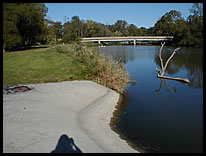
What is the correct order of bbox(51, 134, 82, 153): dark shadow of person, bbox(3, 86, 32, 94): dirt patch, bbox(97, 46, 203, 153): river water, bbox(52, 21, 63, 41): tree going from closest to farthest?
bbox(51, 134, 82, 153): dark shadow of person → bbox(97, 46, 203, 153): river water → bbox(3, 86, 32, 94): dirt patch → bbox(52, 21, 63, 41): tree

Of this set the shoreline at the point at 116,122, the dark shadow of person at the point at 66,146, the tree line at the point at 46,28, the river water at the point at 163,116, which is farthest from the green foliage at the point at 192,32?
the dark shadow of person at the point at 66,146

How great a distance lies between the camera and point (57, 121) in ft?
25.1

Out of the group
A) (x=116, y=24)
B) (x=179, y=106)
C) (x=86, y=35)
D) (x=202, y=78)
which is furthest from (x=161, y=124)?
(x=116, y=24)

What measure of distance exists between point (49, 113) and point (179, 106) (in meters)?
8.10

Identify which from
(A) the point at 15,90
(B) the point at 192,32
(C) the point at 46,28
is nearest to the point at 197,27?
(B) the point at 192,32

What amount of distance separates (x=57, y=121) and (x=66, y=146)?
191 centimetres

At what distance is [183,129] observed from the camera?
904 centimetres

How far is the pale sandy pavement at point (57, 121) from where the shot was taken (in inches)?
232

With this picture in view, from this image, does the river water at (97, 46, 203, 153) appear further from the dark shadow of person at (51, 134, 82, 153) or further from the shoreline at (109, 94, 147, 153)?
the dark shadow of person at (51, 134, 82, 153)

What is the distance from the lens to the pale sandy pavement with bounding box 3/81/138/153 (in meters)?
5.90

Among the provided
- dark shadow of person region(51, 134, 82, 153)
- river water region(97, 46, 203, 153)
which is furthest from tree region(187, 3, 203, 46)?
dark shadow of person region(51, 134, 82, 153)

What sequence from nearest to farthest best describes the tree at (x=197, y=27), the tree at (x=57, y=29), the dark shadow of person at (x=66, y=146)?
the dark shadow of person at (x=66, y=146), the tree at (x=197, y=27), the tree at (x=57, y=29)

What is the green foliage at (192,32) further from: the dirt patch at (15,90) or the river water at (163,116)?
the dirt patch at (15,90)

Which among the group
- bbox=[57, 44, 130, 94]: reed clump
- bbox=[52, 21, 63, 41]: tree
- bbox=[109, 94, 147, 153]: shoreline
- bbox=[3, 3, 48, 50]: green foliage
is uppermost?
bbox=[52, 21, 63, 41]: tree
